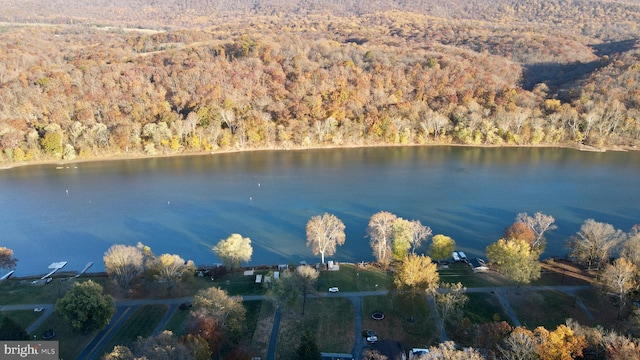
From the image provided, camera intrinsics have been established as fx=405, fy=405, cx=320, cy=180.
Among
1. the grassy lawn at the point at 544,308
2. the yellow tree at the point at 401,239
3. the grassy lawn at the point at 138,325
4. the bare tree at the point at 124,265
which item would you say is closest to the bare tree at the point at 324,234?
the yellow tree at the point at 401,239

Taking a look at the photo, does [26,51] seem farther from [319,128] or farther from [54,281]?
[54,281]

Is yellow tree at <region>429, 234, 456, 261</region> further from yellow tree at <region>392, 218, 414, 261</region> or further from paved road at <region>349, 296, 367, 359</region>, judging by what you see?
paved road at <region>349, 296, 367, 359</region>

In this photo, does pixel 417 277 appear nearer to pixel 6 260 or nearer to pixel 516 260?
pixel 516 260

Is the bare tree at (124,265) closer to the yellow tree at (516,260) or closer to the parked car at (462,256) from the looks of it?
the parked car at (462,256)

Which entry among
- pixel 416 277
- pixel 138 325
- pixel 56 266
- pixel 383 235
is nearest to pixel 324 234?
pixel 383 235

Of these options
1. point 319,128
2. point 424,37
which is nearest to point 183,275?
point 319,128
